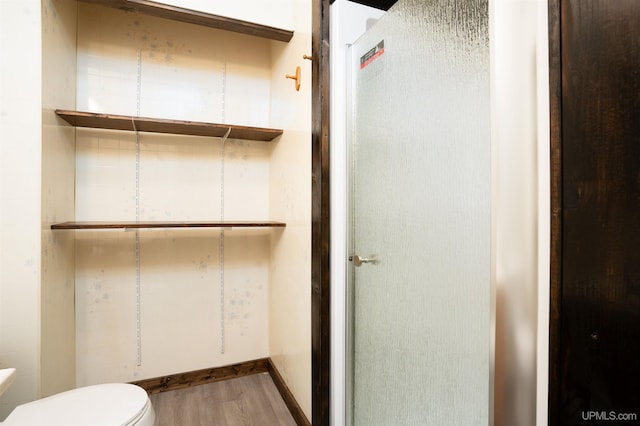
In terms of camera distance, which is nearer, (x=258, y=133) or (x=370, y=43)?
(x=370, y=43)

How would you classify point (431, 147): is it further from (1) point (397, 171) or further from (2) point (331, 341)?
(2) point (331, 341)

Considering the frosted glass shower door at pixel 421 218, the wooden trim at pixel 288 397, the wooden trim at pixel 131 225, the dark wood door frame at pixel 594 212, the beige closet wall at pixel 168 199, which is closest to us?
the dark wood door frame at pixel 594 212

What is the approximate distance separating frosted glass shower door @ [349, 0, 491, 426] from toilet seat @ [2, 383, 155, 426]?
841mm

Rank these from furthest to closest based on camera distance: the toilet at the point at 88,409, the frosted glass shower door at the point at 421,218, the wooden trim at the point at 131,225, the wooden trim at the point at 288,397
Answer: the wooden trim at the point at 288,397 → the wooden trim at the point at 131,225 → the toilet at the point at 88,409 → the frosted glass shower door at the point at 421,218

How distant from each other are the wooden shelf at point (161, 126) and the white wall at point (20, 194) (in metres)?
0.23

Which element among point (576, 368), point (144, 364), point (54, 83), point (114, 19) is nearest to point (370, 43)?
point (576, 368)

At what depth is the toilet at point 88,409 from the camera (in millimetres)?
1032

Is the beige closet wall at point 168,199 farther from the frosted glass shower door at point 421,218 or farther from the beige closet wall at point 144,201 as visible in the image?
the frosted glass shower door at point 421,218

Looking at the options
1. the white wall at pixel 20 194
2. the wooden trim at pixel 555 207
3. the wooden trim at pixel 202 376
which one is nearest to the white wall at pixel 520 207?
the wooden trim at pixel 555 207

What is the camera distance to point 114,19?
1.89m

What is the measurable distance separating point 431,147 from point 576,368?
1.96ft

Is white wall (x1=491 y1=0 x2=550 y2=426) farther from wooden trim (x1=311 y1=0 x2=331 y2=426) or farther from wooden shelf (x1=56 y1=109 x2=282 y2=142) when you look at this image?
wooden shelf (x1=56 y1=109 x2=282 y2=142)

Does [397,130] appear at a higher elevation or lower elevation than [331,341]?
higher

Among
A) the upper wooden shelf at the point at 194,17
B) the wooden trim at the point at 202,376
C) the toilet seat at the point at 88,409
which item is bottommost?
the wooden trim at the point at 202,376
